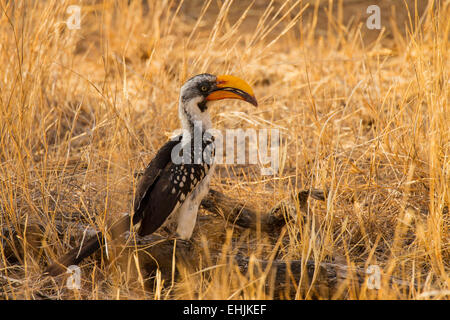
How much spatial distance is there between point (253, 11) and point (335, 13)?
102cm

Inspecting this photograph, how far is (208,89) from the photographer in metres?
3.40

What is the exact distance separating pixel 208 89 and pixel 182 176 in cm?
55

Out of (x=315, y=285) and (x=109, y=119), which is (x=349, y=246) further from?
(x=109, y=119)

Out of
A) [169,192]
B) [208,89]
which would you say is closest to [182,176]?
[169,192]

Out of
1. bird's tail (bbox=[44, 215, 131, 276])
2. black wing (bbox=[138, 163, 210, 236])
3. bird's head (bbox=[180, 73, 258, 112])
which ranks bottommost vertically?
bird's tail (bbox=[44, 215, 131, 276])

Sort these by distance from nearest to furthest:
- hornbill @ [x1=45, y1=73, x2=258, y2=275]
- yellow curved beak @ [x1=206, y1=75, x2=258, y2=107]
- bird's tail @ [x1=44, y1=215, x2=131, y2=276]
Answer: bird's tail @ [x1=44, y1=215, x2=131, y2=276] < hornbill @ [x1=45, y1=73, x2=258, y2=275] < yellow curved beak @ [x1=206, y1=75, x2=258, y2=107]

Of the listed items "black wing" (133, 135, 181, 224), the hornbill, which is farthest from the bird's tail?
"black wing" (133, 135, 181, 224)

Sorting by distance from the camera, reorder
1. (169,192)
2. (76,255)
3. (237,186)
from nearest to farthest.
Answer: (76,255)
(169,192)
(237,186)

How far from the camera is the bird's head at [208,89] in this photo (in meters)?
3.38

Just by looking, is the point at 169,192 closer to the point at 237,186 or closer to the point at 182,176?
the point at 182,176

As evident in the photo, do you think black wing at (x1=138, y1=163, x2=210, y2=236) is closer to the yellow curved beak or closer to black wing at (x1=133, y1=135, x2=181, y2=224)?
black wing at (x1=133, y1=135, x2=181, y2=224)

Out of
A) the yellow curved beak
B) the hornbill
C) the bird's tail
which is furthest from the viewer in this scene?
the yellow curved beak

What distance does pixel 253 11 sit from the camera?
290 inches

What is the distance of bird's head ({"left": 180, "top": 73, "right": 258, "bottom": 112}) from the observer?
11.1 ft
